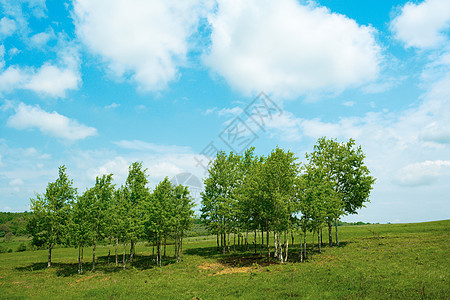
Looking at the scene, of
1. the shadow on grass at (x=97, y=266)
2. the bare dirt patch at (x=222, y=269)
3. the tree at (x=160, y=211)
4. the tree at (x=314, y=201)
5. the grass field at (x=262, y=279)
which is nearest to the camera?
the grass field at (x=262, y=279)

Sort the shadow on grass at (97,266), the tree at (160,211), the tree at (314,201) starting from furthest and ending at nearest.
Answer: the tree at (160,211) → the shadow on grass at (97,266) → the tree at (314,201)

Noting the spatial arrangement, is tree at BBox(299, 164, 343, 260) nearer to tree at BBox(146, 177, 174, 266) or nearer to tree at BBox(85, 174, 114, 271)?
tree at BBox(146, 177, 174, 266)

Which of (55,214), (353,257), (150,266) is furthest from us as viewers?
(55,214)

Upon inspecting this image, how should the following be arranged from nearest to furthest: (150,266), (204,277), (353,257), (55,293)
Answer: (55,293) < (204,277) < (353,257) < (150,266)

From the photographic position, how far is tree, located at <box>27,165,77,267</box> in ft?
156

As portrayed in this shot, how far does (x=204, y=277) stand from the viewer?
32.8m

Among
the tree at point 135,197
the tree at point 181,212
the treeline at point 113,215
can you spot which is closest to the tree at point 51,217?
the treeline at point 113,215

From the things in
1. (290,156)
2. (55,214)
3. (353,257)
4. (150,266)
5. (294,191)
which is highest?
(290,156)

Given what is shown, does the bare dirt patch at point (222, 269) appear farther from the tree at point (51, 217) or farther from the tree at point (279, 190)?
the tree at point (51, 217)

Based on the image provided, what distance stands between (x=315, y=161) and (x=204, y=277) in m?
32.7

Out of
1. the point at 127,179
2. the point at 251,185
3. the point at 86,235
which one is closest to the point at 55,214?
the point at 86,235

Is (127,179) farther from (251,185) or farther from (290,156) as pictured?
(290,156)

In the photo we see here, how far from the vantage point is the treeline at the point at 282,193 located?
4016 centimetres

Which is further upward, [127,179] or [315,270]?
[127,179]
